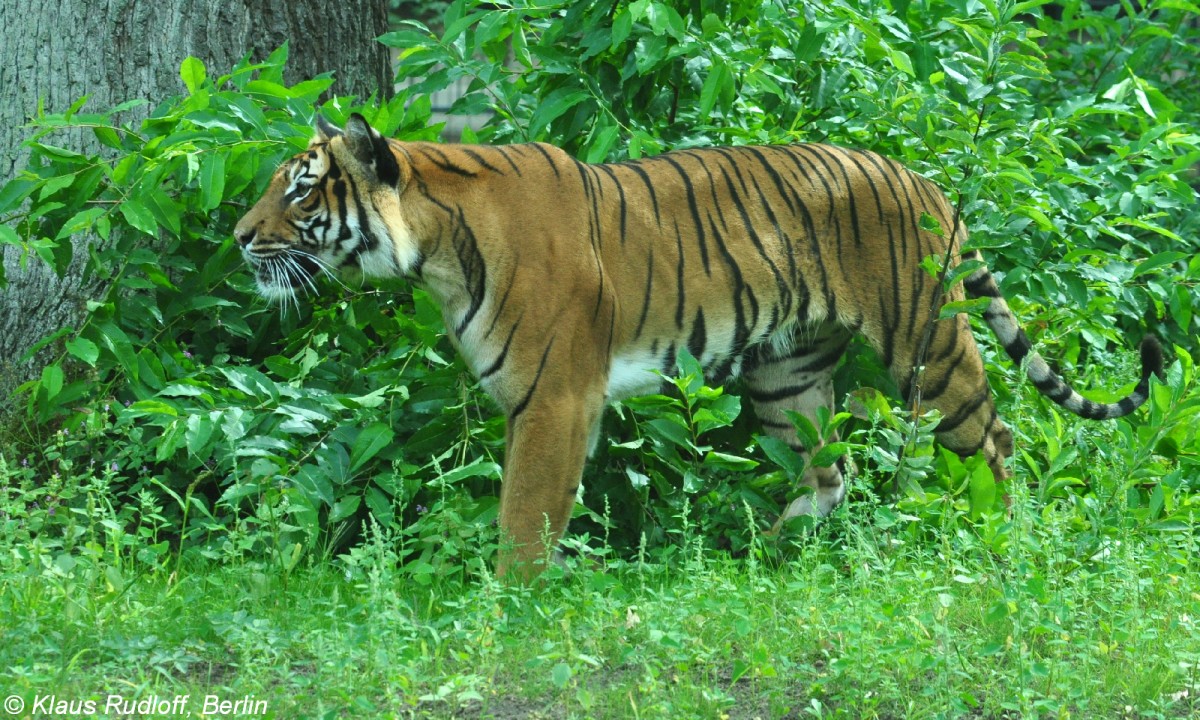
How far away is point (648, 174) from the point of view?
4.24m

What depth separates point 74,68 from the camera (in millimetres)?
4762

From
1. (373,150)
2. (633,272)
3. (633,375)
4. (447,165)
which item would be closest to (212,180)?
(373,150)

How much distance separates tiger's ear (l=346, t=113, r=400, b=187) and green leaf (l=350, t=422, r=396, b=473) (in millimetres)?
773

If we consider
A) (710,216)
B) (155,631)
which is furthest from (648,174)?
(155,631)

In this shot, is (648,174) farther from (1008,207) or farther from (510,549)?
(510,549)

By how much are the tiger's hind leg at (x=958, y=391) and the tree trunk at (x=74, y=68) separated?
2826 mm

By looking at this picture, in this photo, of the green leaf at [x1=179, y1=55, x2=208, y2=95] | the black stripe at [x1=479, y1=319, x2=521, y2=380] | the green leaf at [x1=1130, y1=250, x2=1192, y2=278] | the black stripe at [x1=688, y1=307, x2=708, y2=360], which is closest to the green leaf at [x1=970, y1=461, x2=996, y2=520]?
the black stripe at [x1=688, y1=307, x2=708, y2=360]

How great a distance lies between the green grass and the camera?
280 cm

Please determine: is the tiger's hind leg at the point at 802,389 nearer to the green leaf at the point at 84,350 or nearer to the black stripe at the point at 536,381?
the black stripe at the point at 536,381

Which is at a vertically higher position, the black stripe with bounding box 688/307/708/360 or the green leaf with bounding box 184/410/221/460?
the black stripe with bounding box 688/307/708/360

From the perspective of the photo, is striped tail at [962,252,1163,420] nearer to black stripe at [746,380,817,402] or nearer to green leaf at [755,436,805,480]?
black stripe at [746,380,817,402]

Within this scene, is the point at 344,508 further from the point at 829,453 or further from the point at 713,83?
the point at 713,83

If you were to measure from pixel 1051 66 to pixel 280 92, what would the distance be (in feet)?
14.2

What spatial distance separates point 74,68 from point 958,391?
3.38 meters
